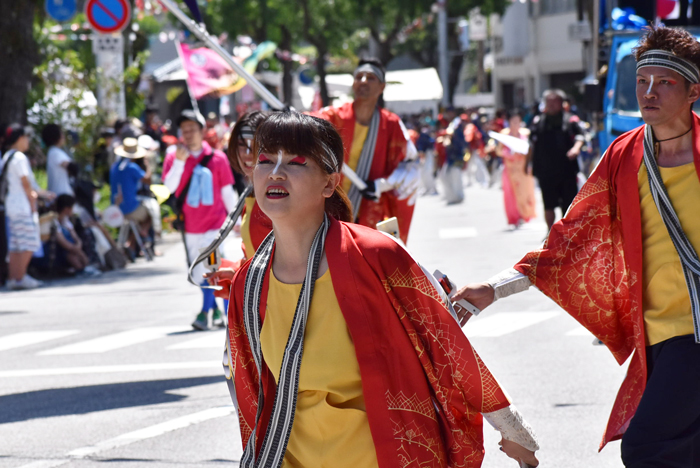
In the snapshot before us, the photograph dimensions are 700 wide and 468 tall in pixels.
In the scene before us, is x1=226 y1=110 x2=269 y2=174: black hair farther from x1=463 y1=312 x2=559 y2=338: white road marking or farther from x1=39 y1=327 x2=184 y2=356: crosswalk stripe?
x1=39 y1=327 x2=184 y2=356: crosswalk stripe

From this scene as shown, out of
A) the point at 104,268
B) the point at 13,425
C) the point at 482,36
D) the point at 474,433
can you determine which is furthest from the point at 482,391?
the point at 482,36

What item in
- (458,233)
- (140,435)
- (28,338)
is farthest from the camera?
(458,233)

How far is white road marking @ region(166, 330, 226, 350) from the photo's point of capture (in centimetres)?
908

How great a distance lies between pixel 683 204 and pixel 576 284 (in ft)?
1.68

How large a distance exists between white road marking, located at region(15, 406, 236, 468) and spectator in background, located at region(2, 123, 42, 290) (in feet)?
23.5

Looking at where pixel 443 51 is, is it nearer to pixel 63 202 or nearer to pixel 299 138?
pixel 63 202

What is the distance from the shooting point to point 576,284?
4.14m

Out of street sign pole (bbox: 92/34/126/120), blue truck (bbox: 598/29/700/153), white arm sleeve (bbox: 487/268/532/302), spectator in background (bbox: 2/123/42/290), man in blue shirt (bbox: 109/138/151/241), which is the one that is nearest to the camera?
white arm sleeve (bbox: 487/268/532/302)

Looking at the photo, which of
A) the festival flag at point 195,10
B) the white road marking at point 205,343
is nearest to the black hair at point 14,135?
the white road marking at point 205,343

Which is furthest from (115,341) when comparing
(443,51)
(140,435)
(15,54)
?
(443,51)

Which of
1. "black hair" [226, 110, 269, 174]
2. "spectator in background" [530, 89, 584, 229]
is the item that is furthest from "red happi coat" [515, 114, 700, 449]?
"spectator in background" [530, 89, 584, 229]

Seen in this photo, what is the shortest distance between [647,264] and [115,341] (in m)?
6.46

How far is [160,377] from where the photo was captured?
791 centimetres

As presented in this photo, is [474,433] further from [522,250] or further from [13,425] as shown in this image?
[522,250]
